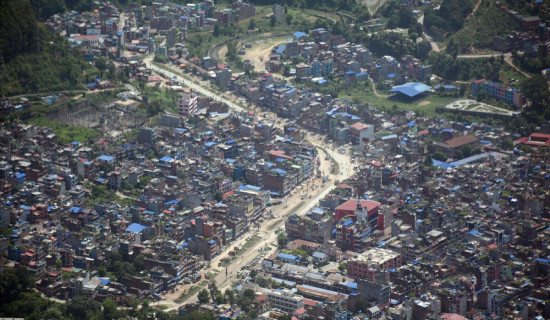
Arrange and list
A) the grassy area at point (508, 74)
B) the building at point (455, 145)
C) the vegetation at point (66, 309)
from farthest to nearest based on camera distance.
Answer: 1. the grassy area at point (508, 74)
2. the building at point (455, 145)
3. the vegetation at point (66, 309)

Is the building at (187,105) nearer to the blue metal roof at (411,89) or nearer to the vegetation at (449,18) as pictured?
the blue metal roof at (411,89)

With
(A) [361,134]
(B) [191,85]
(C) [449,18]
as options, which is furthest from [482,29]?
(B) [191,85]

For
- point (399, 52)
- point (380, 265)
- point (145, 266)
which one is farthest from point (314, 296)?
point (399, 52)

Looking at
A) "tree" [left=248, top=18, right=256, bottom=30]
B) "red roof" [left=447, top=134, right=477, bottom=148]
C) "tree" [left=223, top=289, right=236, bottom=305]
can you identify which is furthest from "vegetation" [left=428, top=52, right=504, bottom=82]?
"tree" [left=223, top=289, right=236, bottom=305]

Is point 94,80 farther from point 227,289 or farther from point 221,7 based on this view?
point 227,289

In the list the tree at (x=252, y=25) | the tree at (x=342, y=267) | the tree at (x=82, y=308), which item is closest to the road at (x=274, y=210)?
the tree at (x=82, y=308)

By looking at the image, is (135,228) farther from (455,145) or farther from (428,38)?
(428,38)
